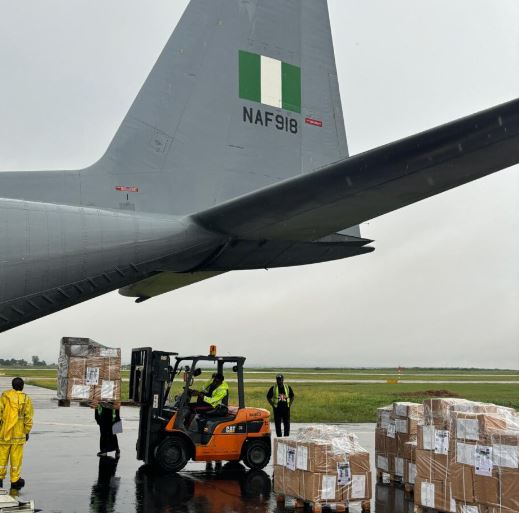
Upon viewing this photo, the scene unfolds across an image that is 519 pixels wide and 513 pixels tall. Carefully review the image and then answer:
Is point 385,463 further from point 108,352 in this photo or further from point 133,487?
point 108,352

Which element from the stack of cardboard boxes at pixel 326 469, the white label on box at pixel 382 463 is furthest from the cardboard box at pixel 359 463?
the white label on box at pixel 382 463

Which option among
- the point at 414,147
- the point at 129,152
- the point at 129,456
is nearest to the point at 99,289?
the point at 129,152

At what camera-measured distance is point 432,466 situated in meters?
8.47

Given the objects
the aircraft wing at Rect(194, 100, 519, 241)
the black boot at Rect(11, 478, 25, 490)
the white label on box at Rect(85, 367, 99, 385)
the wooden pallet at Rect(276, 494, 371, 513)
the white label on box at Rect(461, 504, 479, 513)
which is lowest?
the wooden pallet at Rect(276, 494, 371, 513)

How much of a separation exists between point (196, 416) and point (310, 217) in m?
5.90

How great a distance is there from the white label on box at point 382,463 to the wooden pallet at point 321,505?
1.77 meters

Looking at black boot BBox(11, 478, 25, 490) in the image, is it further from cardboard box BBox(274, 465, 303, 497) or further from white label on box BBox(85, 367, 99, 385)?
cardboard box BBox(274, 465, 303, 497)

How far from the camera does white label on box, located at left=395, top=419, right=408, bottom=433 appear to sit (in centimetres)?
1088

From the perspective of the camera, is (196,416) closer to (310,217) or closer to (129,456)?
(129,456)

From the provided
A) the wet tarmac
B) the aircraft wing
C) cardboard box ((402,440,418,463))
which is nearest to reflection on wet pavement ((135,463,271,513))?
the wet tarmac

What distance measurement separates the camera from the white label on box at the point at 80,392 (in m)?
9.47

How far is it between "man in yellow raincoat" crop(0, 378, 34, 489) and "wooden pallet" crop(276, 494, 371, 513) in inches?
147

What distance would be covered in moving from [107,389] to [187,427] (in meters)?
2.81

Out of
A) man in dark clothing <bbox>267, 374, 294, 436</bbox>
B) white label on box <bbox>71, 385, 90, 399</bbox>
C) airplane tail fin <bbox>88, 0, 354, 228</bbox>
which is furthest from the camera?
man in dark clothing <bbox>267, 374, 294, 436</bbox>
